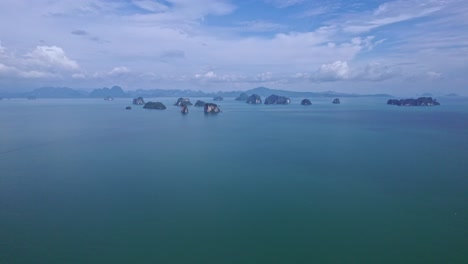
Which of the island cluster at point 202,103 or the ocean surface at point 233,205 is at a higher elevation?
the island cluster at point 202,103

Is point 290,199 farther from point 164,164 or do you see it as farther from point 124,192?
point 164,164

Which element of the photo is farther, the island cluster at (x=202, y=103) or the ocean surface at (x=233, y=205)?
the island cluster at (x=202, y=103)

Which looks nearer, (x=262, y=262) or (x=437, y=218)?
(x=262, y=262)

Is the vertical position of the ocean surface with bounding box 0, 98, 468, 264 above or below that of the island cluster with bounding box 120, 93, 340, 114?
below

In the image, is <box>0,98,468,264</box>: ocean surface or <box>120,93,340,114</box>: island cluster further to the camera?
<box>120,93,340,114</box>: island cluster

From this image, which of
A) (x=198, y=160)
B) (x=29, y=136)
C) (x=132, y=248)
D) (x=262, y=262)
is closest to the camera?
(x=262, y=262)

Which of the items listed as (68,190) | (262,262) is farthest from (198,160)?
(262,262)

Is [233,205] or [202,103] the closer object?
[233,205]

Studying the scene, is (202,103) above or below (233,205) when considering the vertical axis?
above
